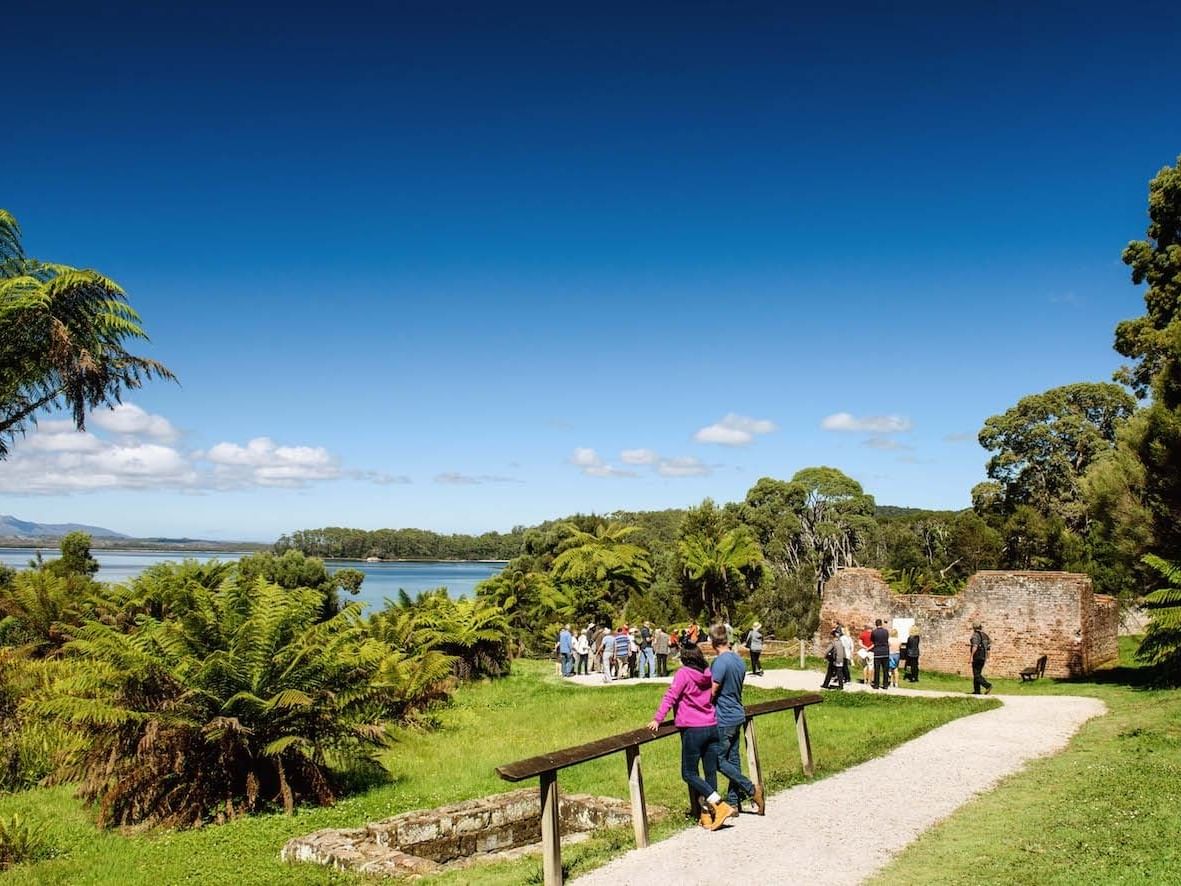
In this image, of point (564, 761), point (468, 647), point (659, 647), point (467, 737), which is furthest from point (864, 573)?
point (564, 761)

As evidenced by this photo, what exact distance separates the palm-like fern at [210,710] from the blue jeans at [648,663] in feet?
40.8

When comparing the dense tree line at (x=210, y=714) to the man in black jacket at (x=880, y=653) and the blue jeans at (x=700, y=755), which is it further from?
the man in black jacket at (x=880, y=653)

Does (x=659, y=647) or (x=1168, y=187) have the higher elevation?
(x=1168, y=187)

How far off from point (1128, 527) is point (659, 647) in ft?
35.4

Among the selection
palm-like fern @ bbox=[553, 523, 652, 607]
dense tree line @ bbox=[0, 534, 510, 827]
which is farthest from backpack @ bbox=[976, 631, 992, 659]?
palm-like fern @ bbox=[553, 523, 652, 607]

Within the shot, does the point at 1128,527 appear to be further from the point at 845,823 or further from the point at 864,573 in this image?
the point at 845,823

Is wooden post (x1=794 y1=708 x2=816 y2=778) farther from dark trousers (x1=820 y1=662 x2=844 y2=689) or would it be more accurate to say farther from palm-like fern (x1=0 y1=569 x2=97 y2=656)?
palm-like fern (x1=0 y1=569 x2=97 y2=656)

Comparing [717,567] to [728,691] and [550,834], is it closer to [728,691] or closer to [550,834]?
[728,691]

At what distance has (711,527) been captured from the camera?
3700 cm

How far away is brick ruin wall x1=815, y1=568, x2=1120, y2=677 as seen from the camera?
60.8 ft

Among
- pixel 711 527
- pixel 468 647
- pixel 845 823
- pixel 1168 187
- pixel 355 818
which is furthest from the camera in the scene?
pixel 711 527

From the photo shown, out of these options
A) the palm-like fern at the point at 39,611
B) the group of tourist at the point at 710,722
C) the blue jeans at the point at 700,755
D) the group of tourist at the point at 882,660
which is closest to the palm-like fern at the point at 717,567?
the group of tourist at the point at 882,660

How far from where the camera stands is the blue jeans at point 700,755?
676 cm

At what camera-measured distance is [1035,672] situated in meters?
18.5
